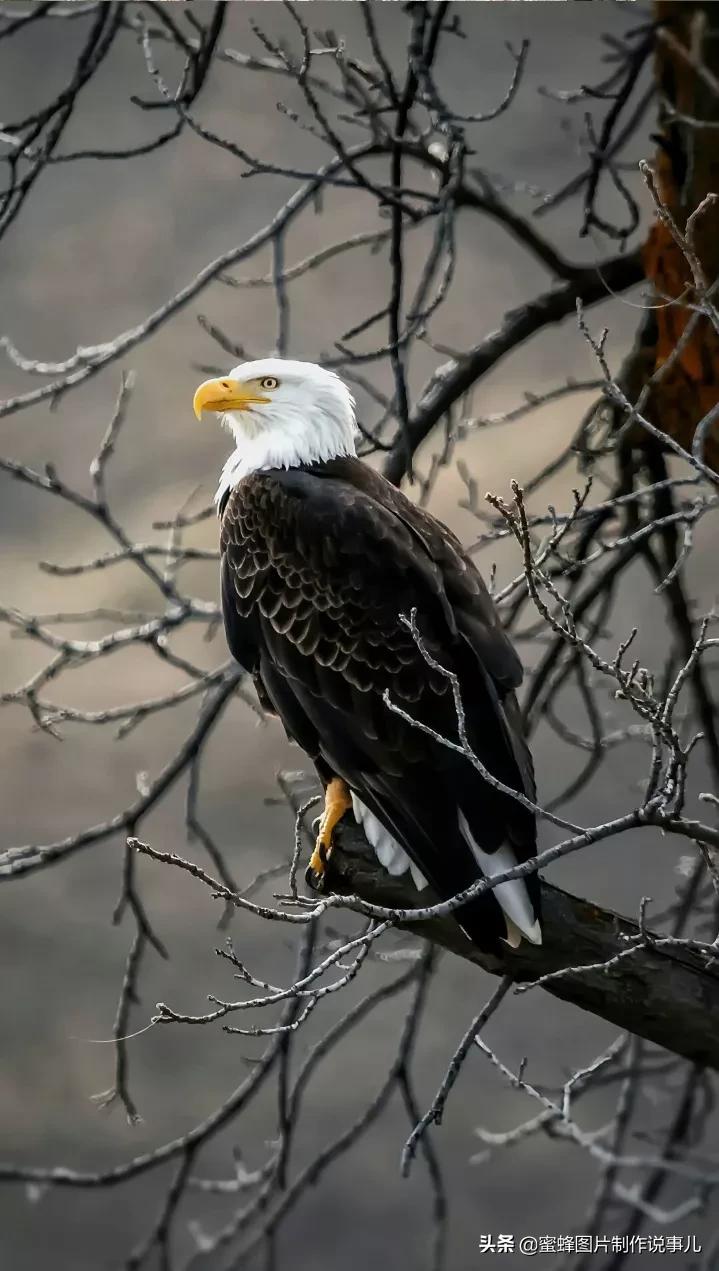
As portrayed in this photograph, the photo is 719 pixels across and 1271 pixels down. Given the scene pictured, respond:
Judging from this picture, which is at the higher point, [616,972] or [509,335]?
[509,335]

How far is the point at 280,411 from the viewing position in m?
2.62

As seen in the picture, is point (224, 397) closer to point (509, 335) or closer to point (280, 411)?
point (280, 411)

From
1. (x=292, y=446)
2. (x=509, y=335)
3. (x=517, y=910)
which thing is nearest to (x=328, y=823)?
(x=517, y=910)

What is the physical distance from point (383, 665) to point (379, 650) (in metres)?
0.03

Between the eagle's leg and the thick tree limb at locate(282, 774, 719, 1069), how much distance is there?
0.22 m

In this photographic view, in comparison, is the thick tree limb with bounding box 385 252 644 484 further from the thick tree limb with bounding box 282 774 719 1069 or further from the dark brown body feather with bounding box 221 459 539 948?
the thick tree limb with bounding box 282 774 719 1069

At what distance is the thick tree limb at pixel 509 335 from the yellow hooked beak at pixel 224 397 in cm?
28

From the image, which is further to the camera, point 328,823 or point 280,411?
point 280,411

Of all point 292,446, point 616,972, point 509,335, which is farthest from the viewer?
point 509,335

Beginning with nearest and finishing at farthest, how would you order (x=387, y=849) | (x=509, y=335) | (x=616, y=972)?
1. (x=616, y=972)
2. (x=387, y=849)
3. (x=509, y=335)

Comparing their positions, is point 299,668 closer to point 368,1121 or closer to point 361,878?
point 361,878

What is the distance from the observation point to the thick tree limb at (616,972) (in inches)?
75.8

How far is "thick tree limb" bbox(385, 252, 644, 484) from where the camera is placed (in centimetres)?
277

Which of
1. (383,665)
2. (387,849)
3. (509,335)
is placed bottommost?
(387,849)
